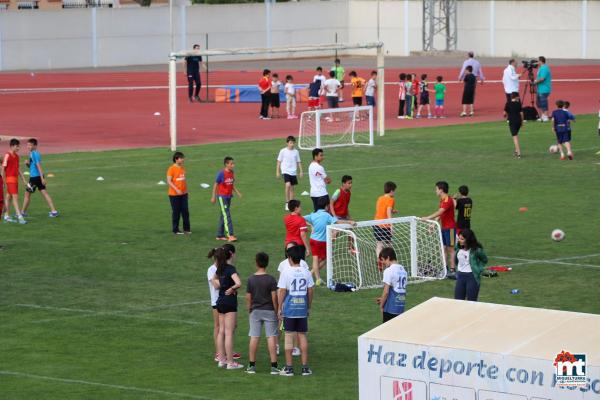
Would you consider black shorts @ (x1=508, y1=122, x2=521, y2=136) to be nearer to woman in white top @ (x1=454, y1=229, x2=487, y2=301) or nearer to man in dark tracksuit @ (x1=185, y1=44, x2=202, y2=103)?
man in dark tracksuit @ (x1=185, y1=44, x2=202, y2=103)

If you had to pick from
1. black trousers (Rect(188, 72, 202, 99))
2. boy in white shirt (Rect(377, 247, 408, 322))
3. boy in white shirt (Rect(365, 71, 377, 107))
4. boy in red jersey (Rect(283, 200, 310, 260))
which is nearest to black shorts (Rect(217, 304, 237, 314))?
boy in white shirt (Rect(377, 247, 408, 322))

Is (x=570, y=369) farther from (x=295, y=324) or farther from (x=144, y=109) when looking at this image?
(x=144, y=109)

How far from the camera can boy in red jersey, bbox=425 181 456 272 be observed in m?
21.6

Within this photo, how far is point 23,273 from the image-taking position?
73.0ft

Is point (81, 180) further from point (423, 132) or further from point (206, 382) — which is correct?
point (206, 382)

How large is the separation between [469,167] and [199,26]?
46064 mm

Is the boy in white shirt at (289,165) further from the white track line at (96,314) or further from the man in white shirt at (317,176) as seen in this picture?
the white track line at (96,314)

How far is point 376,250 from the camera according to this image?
2220cm

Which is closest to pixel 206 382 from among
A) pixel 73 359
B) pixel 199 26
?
pixel 73 359

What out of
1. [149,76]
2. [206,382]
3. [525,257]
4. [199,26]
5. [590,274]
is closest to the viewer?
[206,382]

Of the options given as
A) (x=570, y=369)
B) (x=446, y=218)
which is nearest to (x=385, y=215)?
(x=446, y=218)

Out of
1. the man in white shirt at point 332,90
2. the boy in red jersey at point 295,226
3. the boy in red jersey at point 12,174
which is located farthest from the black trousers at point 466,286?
the man in white shirt at point 332,90

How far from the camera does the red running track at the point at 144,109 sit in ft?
142

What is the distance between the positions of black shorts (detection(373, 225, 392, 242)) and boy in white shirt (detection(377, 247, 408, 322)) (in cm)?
577
